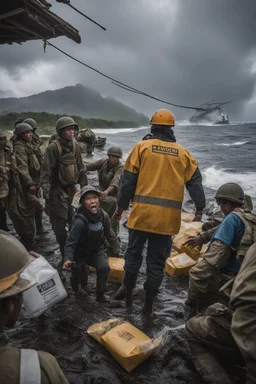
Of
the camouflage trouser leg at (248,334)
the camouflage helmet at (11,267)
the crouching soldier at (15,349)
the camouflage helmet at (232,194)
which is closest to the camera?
the crouching soldier at (15,349)

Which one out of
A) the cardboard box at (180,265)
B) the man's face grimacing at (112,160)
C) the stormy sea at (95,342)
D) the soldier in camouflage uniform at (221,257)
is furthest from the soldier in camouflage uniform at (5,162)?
the soldier in camouflage uniform at (221,257)

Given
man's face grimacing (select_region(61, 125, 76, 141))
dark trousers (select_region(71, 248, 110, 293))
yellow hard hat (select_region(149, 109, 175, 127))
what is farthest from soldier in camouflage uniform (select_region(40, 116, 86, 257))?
yellow hard hat (select_region(149, 109, 175, 127))

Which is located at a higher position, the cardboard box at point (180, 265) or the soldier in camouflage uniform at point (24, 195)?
the soldier in camouflage uniform at point (24, 195)

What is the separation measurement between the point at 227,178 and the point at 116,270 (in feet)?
39.2

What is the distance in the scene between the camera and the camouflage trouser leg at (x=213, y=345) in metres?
2.19

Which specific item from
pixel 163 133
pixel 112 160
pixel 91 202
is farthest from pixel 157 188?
pixel 112 160

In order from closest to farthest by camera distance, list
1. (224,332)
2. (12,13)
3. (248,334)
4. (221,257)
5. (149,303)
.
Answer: (248,334) < (224,332) < (221,257) < (149,303) < (12,13)

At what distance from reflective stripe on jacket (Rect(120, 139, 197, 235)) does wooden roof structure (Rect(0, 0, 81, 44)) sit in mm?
2955

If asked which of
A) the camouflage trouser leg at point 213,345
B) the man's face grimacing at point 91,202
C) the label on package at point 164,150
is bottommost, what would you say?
the camouflage trouser leg at point 213,345

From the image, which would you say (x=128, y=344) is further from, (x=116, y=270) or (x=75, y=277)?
(x=116, y=270)

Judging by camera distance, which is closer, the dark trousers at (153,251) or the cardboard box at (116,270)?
the dark trousers at (153,251)

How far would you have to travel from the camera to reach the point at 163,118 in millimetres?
3246

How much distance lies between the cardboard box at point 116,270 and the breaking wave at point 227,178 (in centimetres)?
896

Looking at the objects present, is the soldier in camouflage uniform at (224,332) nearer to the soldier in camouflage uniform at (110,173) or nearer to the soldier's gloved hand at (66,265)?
the soldier's gloved hand at (66,265)
